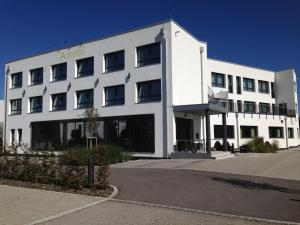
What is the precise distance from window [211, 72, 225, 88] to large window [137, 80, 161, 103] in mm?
12372

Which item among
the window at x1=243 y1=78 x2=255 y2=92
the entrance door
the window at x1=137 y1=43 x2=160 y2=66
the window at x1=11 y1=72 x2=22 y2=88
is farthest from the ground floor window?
the window at x1=243 y1=78 x2=255 y2=92

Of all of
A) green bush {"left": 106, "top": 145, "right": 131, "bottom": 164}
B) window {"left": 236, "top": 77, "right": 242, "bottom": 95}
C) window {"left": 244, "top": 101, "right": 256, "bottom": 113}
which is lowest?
green bush {"left": 106, "top": 145, "right": 131, "bottom": 164}

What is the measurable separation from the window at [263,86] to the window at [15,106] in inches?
1071

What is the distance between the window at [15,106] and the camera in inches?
1511

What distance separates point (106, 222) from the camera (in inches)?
303

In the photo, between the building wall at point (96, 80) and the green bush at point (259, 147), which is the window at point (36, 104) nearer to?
the building wall at point (96, 80)

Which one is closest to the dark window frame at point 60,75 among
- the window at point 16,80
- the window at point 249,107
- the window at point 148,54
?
the window at point 16,80

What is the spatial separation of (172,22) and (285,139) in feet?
73.1

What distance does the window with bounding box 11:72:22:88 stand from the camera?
38.9 m

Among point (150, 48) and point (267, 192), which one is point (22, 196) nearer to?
point (267, 192)

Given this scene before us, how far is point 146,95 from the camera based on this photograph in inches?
1097

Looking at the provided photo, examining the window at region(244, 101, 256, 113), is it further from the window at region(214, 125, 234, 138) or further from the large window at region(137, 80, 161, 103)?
the large window at region(137, 80, 161, 103)

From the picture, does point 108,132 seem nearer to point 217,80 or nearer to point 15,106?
point 15,106

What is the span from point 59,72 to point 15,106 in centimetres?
791
